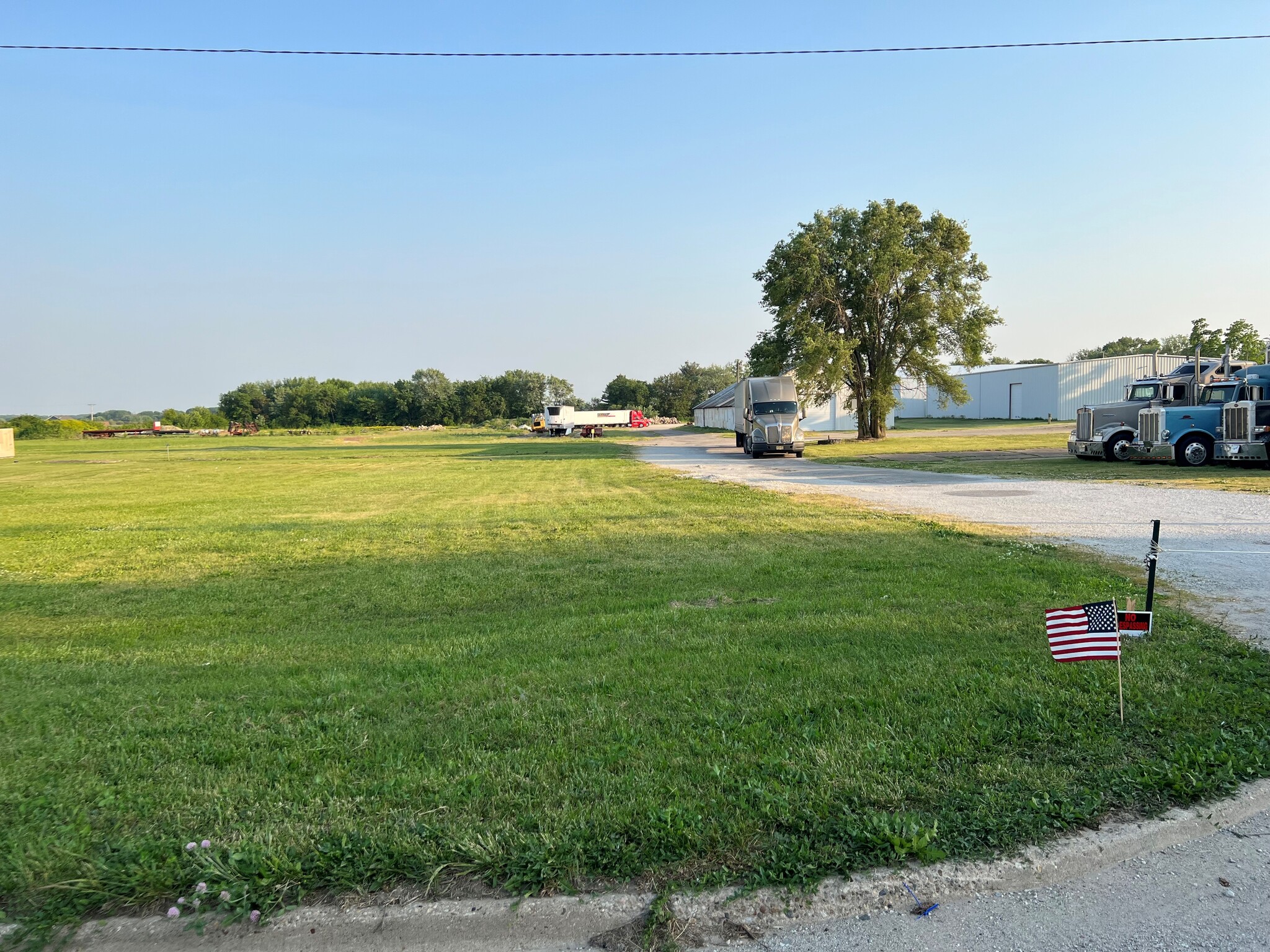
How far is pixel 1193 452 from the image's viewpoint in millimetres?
23719

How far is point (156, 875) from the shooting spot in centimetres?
312

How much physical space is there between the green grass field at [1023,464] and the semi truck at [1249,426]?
0.49 m

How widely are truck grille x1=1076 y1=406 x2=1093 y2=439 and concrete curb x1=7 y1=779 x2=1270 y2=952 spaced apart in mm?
27634

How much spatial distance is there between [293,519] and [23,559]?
476 centimetres

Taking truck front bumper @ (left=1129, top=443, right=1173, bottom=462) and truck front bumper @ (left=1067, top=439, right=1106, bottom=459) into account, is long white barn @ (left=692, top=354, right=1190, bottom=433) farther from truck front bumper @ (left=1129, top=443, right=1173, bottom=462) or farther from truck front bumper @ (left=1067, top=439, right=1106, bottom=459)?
truck front bumper @ (left=1129, top=443, right=1173, bottom=462)

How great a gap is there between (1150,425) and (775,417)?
1462 cm

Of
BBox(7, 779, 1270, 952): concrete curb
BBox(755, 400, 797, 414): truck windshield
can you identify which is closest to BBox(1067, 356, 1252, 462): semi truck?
BBox(755, 400, 797, 414): truck windshield

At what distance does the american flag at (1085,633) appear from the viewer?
466 centimetres

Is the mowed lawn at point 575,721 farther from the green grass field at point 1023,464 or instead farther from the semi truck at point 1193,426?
the semi truck at point 1193,426

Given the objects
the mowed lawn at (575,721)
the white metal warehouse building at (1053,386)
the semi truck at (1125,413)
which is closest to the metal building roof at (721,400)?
the white metal warehouse building at (1053,386)

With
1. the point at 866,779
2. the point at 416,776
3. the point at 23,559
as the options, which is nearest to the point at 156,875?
the point at 416,776

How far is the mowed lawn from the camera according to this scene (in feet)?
10.7

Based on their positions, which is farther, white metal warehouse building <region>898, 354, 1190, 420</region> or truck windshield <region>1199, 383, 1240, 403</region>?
white metal warehouse building <region>898, 354, 1190, 420</region>

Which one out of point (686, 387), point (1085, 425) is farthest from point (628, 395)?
point (1085, 425)
